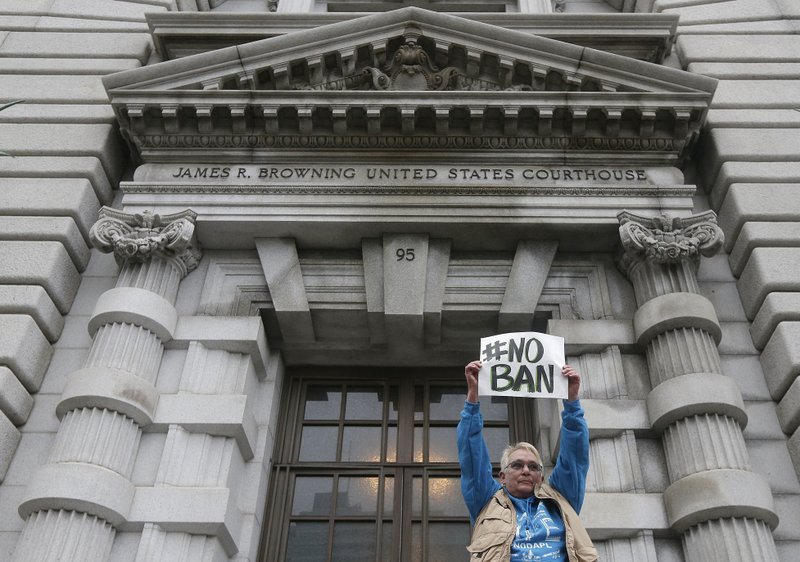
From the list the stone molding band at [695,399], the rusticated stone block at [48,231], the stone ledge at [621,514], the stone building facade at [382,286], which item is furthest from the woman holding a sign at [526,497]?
the rusticated stone block at [48,231]

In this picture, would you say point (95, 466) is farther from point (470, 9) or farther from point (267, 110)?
point (470, 9)

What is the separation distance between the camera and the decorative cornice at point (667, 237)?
10352mm

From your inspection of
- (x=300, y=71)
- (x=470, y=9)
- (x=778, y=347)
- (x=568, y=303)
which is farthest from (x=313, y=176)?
(x=470, y=9)

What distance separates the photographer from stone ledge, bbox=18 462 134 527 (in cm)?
838

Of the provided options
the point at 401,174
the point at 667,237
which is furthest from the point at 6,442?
the point at 667,237

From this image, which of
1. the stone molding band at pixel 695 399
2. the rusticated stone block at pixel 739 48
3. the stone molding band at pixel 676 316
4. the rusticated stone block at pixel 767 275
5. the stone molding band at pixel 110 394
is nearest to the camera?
the stone molding band at pixel 695 399

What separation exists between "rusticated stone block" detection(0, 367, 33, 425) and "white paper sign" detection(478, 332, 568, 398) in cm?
652

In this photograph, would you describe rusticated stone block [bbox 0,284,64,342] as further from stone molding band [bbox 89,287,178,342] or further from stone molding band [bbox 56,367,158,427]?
stone molding band [bbox 56,367,158,427]

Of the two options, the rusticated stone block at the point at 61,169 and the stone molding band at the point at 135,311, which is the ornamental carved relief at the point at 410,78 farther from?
the stone molding band at the point at 135,311

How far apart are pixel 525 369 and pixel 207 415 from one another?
4.59 meters

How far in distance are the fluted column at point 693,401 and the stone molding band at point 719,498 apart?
0.04 feet

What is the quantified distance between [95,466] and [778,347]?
8537 millimetres

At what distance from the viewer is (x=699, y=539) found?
8.22 metres

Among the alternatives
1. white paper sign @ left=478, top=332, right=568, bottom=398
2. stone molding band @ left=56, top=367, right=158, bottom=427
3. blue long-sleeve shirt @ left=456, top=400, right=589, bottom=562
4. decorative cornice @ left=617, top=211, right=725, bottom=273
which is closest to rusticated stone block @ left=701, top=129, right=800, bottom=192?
decorative cornice @ left=617, top=211, right=725, bottom=273
